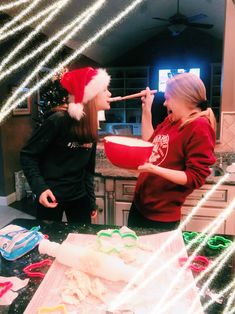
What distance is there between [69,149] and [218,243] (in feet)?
2.57

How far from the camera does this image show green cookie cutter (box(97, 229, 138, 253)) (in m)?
0.86

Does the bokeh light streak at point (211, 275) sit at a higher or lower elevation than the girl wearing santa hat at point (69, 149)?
lower

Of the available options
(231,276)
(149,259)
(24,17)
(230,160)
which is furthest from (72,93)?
(24,17)

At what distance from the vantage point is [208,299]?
688 mm

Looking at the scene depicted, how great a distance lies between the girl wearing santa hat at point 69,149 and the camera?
1.37 m

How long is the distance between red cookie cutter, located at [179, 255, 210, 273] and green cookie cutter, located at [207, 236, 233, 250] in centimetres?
7

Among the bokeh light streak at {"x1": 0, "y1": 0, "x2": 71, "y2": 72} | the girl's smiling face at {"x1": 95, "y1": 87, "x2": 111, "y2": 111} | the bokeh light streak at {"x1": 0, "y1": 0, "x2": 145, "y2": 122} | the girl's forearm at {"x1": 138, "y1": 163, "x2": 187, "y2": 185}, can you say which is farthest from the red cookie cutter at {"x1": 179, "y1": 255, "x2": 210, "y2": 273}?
the bokeh light streak at {"x1": 0, "y1": 0, "x2": 71, "y2": 72}

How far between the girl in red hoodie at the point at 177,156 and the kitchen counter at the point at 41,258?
24 cm

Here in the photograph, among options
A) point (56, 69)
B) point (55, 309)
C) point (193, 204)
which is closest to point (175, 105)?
point (55, 309)

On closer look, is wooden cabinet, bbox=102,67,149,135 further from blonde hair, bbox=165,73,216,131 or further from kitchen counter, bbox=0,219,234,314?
kitchen counter, bbox=0,219,234,314

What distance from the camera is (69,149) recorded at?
143 centimetres

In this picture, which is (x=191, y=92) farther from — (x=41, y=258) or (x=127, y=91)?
(x=127, y=91)
